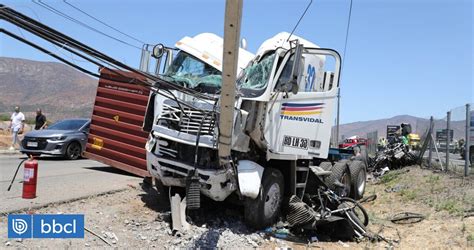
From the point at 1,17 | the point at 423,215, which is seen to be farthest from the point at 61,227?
the point at 423,215

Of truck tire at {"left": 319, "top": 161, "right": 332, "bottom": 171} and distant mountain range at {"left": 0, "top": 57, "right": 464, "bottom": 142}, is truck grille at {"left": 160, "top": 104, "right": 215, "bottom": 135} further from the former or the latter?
distant mountain range at {"left": 0, "top": 57, "right": 464, "bottom": 142}

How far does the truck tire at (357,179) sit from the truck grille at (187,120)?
5628 mm

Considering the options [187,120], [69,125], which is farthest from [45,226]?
[69,125]

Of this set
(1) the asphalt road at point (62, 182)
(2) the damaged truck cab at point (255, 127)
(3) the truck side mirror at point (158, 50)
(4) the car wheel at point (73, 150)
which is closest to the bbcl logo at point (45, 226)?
(1) the asphalt road at point (62, 182)

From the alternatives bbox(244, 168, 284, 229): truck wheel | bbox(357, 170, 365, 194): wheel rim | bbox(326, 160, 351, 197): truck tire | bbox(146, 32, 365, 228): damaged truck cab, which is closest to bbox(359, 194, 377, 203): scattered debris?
bbox(357, 170, 365, 194): wheel rim

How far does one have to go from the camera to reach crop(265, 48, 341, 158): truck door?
7363 mm

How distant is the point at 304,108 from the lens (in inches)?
311

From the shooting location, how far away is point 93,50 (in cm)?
498

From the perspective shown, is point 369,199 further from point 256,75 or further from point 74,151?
point 74,151

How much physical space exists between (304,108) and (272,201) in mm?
1632

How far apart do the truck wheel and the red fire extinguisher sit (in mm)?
3513

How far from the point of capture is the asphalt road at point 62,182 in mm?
7676

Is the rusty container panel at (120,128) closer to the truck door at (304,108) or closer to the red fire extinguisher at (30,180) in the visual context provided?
the red fire extinguisher at (30,180)

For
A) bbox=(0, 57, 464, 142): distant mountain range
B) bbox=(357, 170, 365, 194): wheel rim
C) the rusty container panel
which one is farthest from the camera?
bbox=(0, 57, 464, 142): distant mountain range
